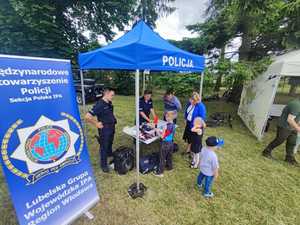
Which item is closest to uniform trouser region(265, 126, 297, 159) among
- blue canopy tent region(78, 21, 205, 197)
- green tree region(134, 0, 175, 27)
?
blue canopy tent region(78, 21, 205, 197)

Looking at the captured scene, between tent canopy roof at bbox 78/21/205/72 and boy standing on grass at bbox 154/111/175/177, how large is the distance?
90 cm

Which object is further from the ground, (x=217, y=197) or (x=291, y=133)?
(x=291, y=133)

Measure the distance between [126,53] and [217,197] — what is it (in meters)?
2.69

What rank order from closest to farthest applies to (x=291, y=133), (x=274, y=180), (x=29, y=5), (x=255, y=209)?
(x=255, y=209) → (x=274, y=180) → (x=291, y=133) → (x=29, y=5)

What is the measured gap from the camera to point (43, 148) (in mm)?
1654

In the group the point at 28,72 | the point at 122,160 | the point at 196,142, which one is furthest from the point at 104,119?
the point at 196,142

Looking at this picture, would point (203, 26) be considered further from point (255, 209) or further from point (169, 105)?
point (255, 209)

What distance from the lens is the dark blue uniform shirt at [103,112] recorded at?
2.67m

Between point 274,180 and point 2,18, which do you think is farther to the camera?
point 2,18

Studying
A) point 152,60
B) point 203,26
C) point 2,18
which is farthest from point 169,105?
point 2,18

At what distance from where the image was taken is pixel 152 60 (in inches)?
91.7

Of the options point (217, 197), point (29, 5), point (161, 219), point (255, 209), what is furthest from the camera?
point (29, 5)

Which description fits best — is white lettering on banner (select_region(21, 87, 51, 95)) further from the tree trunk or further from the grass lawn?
the tree trunk

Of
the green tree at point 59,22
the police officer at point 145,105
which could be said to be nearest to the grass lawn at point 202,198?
the police officer at point 145,105
